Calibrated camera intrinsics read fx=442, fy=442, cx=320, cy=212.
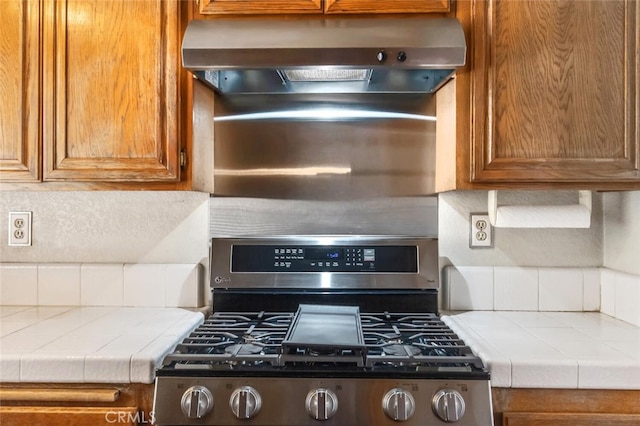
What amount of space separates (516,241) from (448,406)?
2.75 feet

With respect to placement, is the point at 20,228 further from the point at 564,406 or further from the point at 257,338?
the point at 564,406

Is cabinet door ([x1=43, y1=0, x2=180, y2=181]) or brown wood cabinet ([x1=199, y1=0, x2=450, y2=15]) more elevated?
brown wood cabinet ([x1=199, y1=0, x2=450, y2=15])

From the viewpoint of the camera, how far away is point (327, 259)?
5.10 feet

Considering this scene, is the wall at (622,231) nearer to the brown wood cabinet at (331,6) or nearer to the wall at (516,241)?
the wall at (516,241)

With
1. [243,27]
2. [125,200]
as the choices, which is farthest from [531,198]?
[125,200]

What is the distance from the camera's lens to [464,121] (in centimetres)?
131

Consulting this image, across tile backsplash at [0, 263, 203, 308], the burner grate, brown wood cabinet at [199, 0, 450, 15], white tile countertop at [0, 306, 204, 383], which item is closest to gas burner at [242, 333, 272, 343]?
the burner grate

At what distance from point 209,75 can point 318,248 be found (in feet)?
2.20

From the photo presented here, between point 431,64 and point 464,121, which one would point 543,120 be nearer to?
point 464,121

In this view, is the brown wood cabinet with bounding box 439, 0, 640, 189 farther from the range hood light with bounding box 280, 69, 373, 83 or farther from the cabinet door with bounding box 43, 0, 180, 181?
the cabinet door with bounding box 43, 0, 180, 181

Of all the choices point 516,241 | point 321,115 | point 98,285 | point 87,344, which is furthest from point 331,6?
point 98,285

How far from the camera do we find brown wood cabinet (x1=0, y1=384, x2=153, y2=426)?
1.04 m

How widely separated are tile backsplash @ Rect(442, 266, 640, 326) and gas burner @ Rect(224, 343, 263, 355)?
763mm

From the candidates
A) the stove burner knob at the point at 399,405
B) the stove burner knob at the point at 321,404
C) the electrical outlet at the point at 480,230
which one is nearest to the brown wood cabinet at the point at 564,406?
the stove burner knob at the point at 399,405
